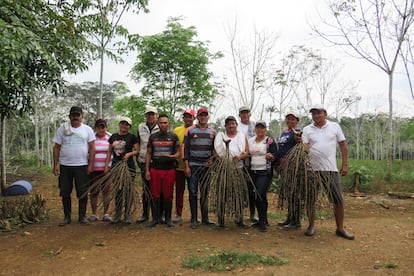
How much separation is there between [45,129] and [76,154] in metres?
27.5

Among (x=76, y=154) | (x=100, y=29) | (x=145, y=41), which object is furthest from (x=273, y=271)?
(x=145, y=41)

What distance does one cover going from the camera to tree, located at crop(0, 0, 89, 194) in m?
3.83


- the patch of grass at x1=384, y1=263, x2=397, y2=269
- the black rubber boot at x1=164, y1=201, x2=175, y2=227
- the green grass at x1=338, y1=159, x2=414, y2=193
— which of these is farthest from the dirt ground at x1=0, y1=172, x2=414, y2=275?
the green grass at x1=338, y1=159, x2=414, y2=193

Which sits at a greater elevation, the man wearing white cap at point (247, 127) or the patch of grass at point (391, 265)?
the man wearing white cap at point (247, 127)

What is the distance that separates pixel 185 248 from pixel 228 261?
666 mm

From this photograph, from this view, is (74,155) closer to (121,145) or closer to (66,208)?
(121,145)

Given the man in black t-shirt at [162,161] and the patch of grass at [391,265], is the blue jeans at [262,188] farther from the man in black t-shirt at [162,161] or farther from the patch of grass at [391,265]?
the patch of grass at [391,265]

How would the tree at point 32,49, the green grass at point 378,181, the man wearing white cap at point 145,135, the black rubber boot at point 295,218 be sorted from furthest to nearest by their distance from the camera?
1. the green grass at point 378,181
2. the man wearing white cap at point 145,135
3. the black rubber boot at point 295,218
4. the tree at point 32,49

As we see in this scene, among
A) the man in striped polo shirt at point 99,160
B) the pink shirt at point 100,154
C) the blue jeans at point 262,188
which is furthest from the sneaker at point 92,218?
the blue jeans at point 262,188

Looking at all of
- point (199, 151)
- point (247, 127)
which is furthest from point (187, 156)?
point (247, 127)

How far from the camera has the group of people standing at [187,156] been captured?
4.54m

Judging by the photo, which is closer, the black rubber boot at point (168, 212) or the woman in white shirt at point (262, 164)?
the woman in white shirt at point (262, 164)

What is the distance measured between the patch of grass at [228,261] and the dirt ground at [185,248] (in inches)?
3.2

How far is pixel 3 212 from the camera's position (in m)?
5.23
